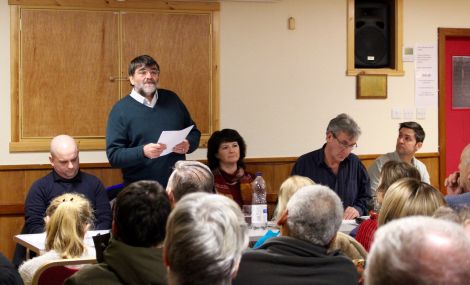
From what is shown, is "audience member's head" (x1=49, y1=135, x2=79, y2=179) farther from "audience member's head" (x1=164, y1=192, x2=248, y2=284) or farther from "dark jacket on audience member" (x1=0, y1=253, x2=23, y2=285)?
"audience member's head" (x1=164, y1=192, x2=248, y2=284)

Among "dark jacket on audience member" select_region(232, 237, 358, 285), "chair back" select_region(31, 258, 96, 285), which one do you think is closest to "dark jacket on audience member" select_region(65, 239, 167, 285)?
"dark jacket on audience member" select_region(232, 237, 358, 285)

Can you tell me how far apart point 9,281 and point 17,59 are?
12.1 ft

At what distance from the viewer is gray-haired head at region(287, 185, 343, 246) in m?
2.85

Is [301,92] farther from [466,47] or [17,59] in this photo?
[17,59]

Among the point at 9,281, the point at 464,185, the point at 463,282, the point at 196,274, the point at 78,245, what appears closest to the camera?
the point at 463,282

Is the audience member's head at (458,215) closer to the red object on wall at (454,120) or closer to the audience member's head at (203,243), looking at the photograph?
the audience member's head at (203,243)

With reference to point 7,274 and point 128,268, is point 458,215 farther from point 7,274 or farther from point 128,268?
point 7,274

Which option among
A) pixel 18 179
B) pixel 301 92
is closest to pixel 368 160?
pixel 301 92

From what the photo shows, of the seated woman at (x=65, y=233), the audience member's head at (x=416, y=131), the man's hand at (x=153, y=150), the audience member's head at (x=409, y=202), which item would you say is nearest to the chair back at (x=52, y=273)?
the seated woman at (x=65, y=233)

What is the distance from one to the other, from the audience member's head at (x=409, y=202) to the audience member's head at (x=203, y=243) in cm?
145

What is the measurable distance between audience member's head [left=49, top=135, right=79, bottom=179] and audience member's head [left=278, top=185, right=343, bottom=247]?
272 centimetres

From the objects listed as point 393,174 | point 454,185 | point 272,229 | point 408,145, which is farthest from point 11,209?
point 454,185

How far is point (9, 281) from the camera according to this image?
2553 mm

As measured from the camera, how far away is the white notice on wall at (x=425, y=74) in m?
7.11
